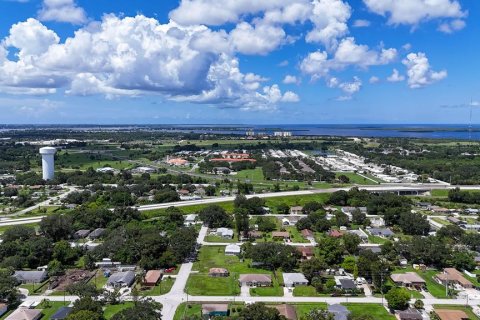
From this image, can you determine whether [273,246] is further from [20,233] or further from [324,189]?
[324,189]

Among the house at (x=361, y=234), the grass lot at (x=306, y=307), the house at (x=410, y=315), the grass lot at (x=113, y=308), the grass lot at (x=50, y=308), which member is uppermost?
the house at (x=361, y=234)

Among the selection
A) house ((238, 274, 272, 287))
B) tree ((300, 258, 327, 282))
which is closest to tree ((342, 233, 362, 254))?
tree ((300, 258, 327, 282))

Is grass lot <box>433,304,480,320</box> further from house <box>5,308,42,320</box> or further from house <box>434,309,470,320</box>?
house <box>5,308,42,320</box>

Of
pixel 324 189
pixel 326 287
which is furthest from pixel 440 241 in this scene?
pixel 324 189

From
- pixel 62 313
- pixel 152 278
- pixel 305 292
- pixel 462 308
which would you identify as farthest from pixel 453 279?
pixel 62 313

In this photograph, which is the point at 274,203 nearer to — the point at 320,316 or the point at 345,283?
the point at 345,283

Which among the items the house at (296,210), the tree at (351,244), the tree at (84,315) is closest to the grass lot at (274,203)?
the house at (296,210)

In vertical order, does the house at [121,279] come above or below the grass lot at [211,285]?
above

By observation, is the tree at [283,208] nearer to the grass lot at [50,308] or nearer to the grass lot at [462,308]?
the grass lot at [462,308]
